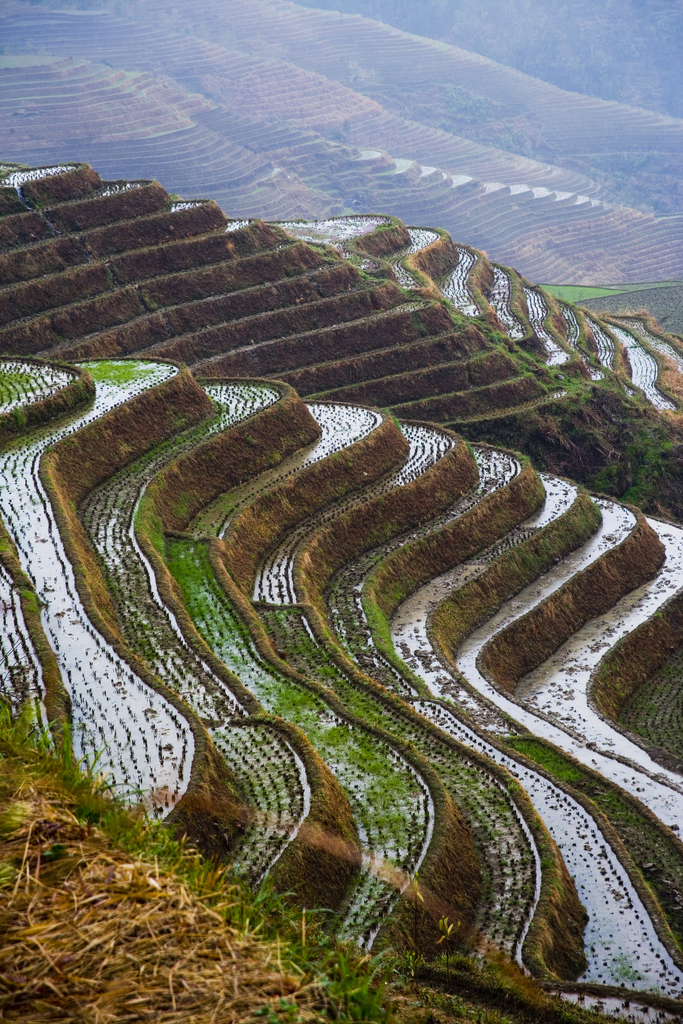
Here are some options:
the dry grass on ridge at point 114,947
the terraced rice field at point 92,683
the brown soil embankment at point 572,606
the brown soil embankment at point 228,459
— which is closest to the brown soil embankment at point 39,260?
the brown soil embankment at point 228,459

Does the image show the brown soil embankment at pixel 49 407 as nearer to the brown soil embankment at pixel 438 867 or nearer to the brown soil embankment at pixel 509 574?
the brown soil embankment at pixel 509 574

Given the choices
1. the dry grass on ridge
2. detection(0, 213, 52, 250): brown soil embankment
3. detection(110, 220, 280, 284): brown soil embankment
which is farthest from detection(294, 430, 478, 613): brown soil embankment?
detection(0, 213, 52, 250): brown soil embankment

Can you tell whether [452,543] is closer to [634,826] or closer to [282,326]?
[634,826]

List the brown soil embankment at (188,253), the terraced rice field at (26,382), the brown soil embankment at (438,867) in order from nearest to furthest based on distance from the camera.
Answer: the brown soil embankment at (438,867)
the terraced rice field at (26,382)
the brown soil embankment at (188,253)

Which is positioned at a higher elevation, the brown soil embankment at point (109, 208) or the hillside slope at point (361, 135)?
the hillside slope at point (361, 135)

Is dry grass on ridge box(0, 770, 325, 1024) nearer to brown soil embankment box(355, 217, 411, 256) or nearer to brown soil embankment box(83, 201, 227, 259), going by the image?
brown soil embankment box(83, 201, 227, 259)

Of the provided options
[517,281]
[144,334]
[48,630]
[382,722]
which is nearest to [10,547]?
[48,630]

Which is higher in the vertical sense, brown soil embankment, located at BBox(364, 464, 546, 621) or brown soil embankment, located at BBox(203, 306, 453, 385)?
brown soil embankment, located at BBox(203, 306, 453, 385)
